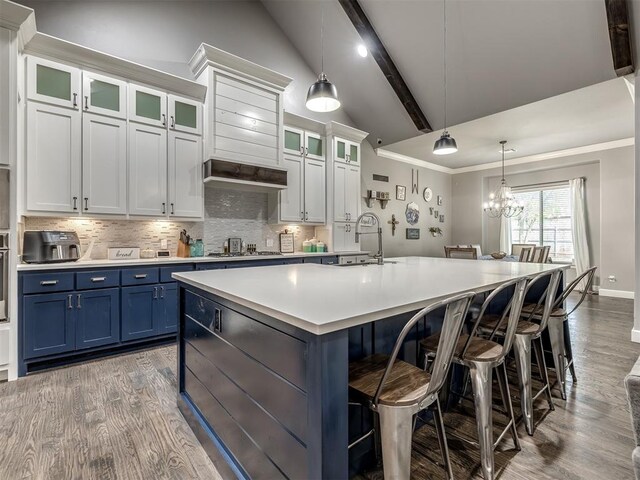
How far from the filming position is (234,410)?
1474 mm

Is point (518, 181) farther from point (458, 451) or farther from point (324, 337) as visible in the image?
point (324, 337)

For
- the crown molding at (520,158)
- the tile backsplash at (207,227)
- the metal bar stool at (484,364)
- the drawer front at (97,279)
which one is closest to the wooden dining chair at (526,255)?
the crown molding at (520,158)

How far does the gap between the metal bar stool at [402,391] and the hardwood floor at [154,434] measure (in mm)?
578

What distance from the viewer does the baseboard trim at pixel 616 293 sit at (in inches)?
239

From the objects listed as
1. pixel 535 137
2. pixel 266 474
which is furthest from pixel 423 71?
pixel 266 474

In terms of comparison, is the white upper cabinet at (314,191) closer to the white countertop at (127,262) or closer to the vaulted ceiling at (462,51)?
the white countertop at (127,262)

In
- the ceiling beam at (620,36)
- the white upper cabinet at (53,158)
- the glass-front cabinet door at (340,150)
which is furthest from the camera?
the glass-front cabinet door at (340,150)

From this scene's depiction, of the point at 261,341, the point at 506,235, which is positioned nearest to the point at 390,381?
the point at 261,341

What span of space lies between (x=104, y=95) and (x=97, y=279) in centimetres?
186

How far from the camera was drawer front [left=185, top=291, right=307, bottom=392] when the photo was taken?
3.47 feet

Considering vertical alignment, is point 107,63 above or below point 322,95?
above

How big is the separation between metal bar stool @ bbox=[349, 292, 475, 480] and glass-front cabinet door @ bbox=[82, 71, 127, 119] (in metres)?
3.55

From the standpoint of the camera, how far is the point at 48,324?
9.19 feet

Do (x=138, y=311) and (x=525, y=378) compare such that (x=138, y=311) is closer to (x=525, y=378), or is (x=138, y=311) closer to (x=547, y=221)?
(x=525, y=378)
